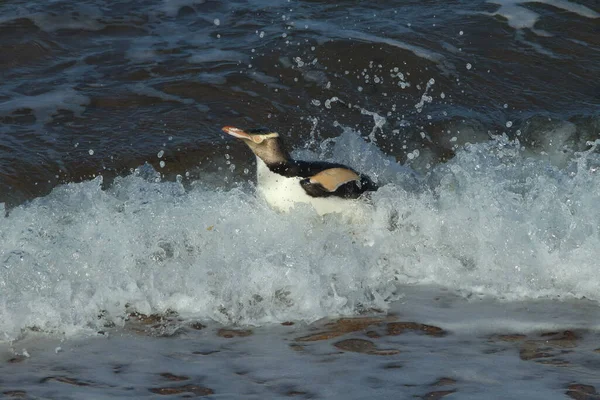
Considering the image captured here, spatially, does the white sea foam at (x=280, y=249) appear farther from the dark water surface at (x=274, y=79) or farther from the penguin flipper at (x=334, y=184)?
the dark water surface at (x=274, y=79)

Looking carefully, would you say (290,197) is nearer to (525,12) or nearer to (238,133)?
(238,133)

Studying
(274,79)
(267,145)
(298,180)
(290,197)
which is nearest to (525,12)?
(274,79)

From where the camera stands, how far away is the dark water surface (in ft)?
31.9

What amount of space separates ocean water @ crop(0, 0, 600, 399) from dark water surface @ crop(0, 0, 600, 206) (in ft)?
0.10

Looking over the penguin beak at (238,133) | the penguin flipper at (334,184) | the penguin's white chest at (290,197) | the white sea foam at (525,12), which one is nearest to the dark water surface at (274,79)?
the white sea foam at (525,12)

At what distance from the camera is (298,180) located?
7633 millimetres

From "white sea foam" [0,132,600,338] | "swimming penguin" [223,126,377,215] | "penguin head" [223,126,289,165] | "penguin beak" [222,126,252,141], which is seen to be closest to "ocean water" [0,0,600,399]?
"white sea foam" [0,132,600,338]

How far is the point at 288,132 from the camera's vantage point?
1009cm

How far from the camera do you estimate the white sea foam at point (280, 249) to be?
253 inches

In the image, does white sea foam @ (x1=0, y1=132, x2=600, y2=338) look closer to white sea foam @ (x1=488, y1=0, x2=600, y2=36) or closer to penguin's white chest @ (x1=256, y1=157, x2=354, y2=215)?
penguin's white chest @ (x1=256, y1=157, x2=354, y2=215)

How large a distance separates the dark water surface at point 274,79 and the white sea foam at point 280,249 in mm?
1684

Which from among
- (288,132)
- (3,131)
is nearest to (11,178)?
(3,131)

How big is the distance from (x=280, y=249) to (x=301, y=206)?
0.57 m

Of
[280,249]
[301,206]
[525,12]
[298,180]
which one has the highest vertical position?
[525,12]
